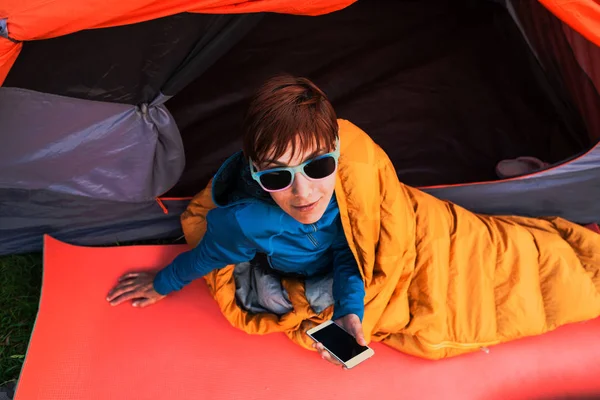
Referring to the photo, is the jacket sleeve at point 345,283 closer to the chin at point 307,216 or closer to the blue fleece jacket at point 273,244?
the blue fleece jacket at point 273,244

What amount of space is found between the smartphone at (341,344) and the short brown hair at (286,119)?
0.40 m

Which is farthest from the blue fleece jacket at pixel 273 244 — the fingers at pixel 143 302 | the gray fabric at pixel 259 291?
the fingers at pixel 143 302

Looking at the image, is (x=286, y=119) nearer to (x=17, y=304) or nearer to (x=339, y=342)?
(x=339, y=342)

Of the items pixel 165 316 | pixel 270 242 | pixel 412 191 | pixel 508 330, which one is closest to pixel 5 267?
pixel 165 316

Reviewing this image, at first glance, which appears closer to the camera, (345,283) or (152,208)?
(345,283)

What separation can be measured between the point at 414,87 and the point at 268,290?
1111 mm

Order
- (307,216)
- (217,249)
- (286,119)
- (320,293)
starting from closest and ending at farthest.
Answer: (286,119)
(307,216)
(217,249)
(320,293)

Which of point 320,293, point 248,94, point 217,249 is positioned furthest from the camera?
point 248,94

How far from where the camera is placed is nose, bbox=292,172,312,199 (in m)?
1.00

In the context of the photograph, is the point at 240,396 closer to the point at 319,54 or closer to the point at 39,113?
the point at 39,113

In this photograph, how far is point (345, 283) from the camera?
1.22 m

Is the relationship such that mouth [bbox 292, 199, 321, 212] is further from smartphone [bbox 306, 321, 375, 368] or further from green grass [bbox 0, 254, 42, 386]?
green grass [bbox 0, 254, 42, 386]

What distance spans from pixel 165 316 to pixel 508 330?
34.7 inches

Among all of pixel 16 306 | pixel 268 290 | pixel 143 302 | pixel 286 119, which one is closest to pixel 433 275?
pixel 268 290
